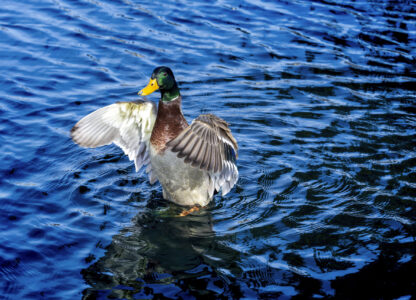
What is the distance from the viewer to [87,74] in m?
9.01

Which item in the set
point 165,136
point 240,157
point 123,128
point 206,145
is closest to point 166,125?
point 165,136

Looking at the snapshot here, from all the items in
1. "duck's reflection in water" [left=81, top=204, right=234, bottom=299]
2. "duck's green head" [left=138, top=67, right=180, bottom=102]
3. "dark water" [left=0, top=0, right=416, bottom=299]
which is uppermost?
"duck's green head" [left=138, top=67, right=180, bottom=102]

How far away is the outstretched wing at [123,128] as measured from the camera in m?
6.14

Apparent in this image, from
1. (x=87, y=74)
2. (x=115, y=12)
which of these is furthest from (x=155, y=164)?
(x=115, y=12)

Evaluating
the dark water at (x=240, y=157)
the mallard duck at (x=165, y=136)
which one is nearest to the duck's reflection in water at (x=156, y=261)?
the dark water at (x=240, y=157)

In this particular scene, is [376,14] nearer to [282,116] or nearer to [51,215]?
[282,116]

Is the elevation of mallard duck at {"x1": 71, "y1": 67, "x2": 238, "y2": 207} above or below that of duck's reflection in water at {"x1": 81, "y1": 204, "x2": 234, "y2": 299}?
above

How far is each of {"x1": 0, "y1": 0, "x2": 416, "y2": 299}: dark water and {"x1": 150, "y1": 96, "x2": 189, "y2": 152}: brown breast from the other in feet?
2.41

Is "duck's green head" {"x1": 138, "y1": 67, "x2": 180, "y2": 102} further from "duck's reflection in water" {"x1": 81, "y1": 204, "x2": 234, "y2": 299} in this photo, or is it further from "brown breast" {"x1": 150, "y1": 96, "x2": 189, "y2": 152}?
"duck's reflection in water" {"x1": 81, "y1": 204, "x2": 234, "y2": 299}

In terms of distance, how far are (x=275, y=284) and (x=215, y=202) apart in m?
1.74

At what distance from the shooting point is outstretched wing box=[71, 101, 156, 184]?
614 centimetres

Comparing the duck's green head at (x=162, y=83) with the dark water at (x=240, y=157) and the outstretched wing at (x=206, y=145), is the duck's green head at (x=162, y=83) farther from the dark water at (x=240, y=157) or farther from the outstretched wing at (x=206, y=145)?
the dark water at (x=240, y=157)

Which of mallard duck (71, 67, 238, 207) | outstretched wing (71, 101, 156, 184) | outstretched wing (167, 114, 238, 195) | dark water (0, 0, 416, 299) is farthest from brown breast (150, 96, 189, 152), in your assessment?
dark water (0, 0, 416, 299)

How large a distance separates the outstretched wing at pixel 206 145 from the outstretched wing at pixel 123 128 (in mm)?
1014
